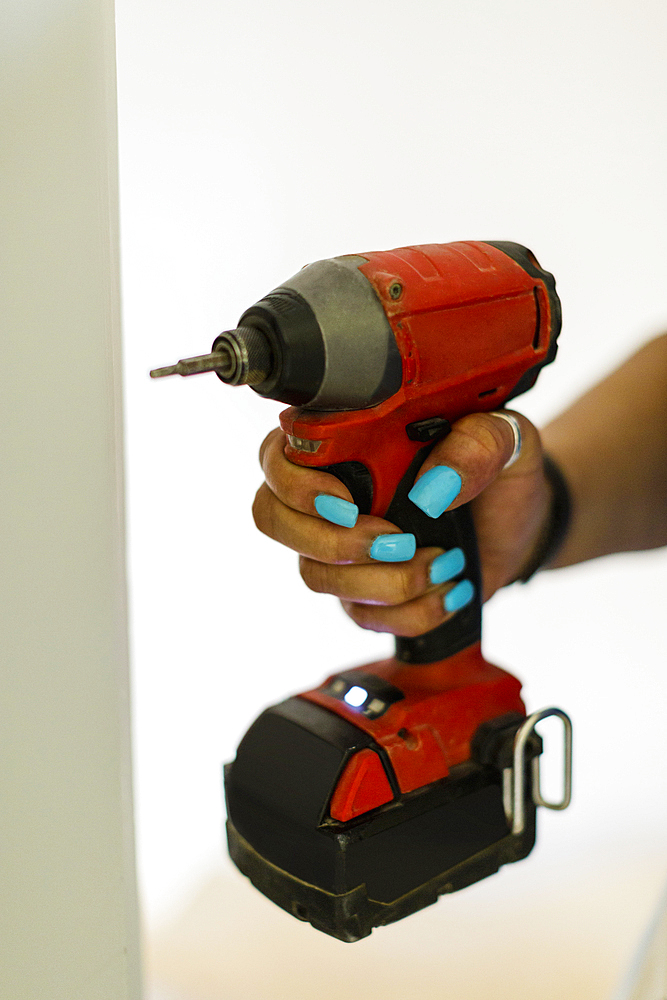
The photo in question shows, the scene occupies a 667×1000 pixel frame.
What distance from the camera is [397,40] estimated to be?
90cm

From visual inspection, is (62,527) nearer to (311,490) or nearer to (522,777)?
(311,490)

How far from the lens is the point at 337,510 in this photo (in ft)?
2.12

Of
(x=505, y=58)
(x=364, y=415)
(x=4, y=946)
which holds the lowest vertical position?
(x=4, y=946)

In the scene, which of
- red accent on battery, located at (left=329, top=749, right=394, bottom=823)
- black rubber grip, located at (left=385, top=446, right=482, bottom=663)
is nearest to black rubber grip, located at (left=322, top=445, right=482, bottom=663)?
black rubber grip, located at (left=385, top=446, right=482, bottom=663)

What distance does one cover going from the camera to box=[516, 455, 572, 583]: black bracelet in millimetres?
929

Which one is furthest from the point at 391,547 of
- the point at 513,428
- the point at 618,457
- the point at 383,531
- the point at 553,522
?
the point at 618,457

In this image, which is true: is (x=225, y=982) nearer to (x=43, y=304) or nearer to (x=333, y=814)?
(x=333, y=814)

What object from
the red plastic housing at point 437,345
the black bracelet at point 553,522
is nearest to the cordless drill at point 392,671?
the red plastic housing at point 437,345

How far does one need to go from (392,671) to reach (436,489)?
7.2 inches

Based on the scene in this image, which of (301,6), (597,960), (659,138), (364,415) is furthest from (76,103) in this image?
(597,960)

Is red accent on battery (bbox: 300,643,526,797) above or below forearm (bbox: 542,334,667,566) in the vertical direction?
below

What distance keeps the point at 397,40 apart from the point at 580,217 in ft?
0.95

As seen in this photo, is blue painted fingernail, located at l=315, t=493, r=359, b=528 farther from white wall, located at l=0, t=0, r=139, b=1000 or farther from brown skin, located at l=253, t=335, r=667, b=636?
white wall, located at l=0, t=0, r=139, b=1000

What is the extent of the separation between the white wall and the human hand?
17 cm
